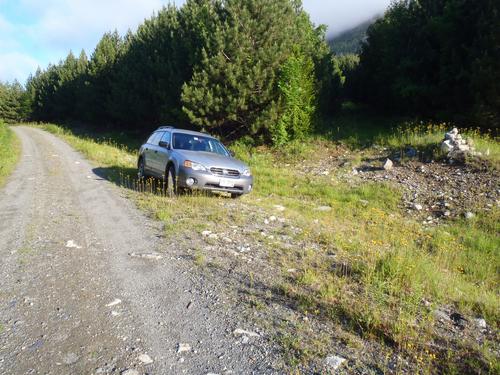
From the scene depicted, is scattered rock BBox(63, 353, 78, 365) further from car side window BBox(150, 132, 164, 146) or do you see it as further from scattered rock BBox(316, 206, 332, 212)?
car side window BBox(150, 132, 164, 146)

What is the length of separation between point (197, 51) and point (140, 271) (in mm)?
15720

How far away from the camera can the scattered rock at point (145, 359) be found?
9.93 ft

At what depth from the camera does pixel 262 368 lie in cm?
302

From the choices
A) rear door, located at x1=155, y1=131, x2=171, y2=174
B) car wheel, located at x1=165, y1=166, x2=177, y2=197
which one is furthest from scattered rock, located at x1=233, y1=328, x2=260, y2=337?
rear door, located at x1=155, y1=131, x2=171, y2=174

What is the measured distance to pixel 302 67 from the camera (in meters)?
18.0

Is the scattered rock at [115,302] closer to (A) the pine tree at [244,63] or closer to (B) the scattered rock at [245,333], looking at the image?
(B) the scattered rock at [245,333]

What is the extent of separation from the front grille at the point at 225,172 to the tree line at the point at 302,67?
8236 mm

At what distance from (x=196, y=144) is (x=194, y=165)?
1631mm

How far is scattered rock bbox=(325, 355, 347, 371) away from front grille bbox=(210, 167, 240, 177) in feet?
21.8

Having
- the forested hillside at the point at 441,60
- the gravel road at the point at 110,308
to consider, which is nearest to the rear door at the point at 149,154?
the gravel road at the point at 110,308

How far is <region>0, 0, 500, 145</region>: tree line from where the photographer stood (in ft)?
50.7

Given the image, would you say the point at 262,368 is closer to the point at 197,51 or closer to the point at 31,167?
the point at 31,167

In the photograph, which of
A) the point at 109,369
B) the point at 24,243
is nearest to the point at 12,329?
the point at 109,369

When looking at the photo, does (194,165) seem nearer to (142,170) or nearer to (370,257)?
(142,170)
